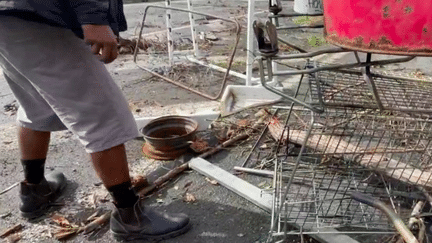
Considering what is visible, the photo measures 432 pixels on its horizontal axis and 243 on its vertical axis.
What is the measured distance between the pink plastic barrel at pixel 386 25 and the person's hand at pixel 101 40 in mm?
963

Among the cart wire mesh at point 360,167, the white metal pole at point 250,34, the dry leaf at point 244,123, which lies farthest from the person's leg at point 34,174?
the white metal pole at point 250,34

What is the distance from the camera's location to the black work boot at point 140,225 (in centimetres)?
216

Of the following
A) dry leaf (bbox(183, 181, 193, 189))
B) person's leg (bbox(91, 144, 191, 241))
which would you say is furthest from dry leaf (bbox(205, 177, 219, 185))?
person's leg (bbox(91, 144, 191, 241))

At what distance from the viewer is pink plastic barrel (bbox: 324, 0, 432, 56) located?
1283 mm

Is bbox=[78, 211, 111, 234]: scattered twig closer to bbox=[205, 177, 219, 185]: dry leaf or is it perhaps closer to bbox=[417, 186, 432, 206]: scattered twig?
bbox=[205, 177, 219, 185]: dry leaf

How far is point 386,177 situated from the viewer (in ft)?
7.47

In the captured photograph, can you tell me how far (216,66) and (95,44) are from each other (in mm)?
3125

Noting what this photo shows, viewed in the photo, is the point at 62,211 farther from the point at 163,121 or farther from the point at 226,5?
the point at 226,5

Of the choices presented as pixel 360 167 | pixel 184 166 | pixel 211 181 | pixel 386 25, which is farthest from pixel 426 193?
pixel 184 166

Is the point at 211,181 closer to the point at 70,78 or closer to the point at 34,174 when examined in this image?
the point at 34,174

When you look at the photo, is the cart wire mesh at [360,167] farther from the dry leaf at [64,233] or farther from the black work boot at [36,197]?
the black work boot at [36,197]

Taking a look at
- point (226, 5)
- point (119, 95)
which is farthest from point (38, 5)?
point (226, 5)

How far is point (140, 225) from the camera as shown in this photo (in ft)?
7.13

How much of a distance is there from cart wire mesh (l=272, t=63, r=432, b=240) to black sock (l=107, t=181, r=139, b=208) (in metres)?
0.77
